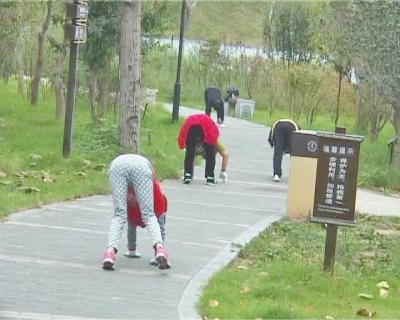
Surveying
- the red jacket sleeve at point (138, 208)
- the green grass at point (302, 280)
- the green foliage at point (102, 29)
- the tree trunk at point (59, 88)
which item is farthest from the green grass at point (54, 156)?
the green grass at point (302, 280)

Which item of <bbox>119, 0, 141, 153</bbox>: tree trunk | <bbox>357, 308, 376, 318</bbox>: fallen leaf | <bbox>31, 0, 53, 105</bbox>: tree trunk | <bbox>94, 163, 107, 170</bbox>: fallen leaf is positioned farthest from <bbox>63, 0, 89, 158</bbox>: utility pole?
<bbox>357, 308, 376, 318</bbox>: fallen leaf

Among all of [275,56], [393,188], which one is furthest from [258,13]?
[393,188]

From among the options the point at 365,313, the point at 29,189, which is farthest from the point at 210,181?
the point at 365,313

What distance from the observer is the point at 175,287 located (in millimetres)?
8375

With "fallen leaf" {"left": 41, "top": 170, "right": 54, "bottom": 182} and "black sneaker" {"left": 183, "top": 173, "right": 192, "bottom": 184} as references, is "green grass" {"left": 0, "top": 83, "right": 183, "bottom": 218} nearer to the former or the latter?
"fallen leaf" {"left": 41, "top": 170, "right": 54, "bottom": 182}

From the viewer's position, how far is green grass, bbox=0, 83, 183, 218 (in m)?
12.8

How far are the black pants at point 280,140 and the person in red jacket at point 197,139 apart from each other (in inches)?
67.3

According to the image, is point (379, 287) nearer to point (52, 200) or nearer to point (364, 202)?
point (52, 200)

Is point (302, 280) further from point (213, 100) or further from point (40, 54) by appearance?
point (213, 100)

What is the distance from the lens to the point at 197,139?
15727 millimetres

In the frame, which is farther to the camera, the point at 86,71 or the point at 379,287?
the point at 86,71

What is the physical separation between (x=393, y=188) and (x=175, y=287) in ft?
33.3

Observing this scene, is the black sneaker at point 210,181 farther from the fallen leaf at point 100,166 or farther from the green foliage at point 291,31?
the green foliage at point 291,31

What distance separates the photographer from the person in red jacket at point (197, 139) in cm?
1566
